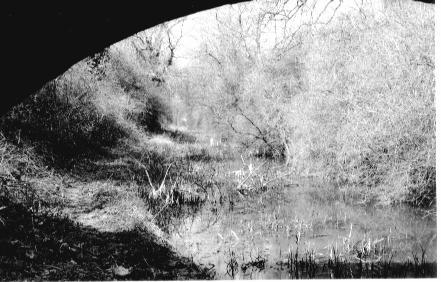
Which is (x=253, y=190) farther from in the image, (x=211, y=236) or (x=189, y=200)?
(x=211, y=236)

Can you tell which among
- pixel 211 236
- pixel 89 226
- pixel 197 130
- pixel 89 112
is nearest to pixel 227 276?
pixel 211 236

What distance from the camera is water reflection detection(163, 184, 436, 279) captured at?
7.01 metres

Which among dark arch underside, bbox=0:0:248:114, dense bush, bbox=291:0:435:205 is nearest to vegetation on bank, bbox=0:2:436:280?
dense bush, bbox=291:0:435:205

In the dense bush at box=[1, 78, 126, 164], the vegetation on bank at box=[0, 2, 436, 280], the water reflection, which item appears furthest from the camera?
the dense bush at box=[1, 78, 126, 164]

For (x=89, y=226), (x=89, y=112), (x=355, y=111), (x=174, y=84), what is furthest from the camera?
(x=174, y=84)

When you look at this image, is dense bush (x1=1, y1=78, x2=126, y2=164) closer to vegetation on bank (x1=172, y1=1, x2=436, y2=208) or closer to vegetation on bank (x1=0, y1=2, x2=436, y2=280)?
vegetation on bank (x1=0, y1=2, x2=436, y2=280)

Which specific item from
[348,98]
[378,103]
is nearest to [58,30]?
[378,103]

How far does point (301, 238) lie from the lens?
8500 millimetres

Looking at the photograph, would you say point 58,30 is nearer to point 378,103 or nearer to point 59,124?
point 378,103

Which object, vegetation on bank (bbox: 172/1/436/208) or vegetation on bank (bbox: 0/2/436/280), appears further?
vegetation on bank (bbox: 172/1/436/208)

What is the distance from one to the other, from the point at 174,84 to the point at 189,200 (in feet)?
51.6

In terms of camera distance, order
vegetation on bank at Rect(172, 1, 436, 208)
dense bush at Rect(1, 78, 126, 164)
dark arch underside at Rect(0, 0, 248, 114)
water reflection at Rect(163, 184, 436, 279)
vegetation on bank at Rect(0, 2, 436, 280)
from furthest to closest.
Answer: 1. dense bush at Rect(1, 78, 126, 164)
2. vegetation on bank at Rect(172, 1, 436, 208)
3. vegetation on bank at Rect(0, 2, 436, 280)
4. water reflection at Rect(163, 184, 436, 279)
5. dark arch underside at Rect(0, 0, 248, 114)

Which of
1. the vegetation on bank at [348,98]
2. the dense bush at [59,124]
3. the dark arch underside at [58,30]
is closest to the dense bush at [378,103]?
the vegetation on bank at [348,98]

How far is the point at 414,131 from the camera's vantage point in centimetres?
887
